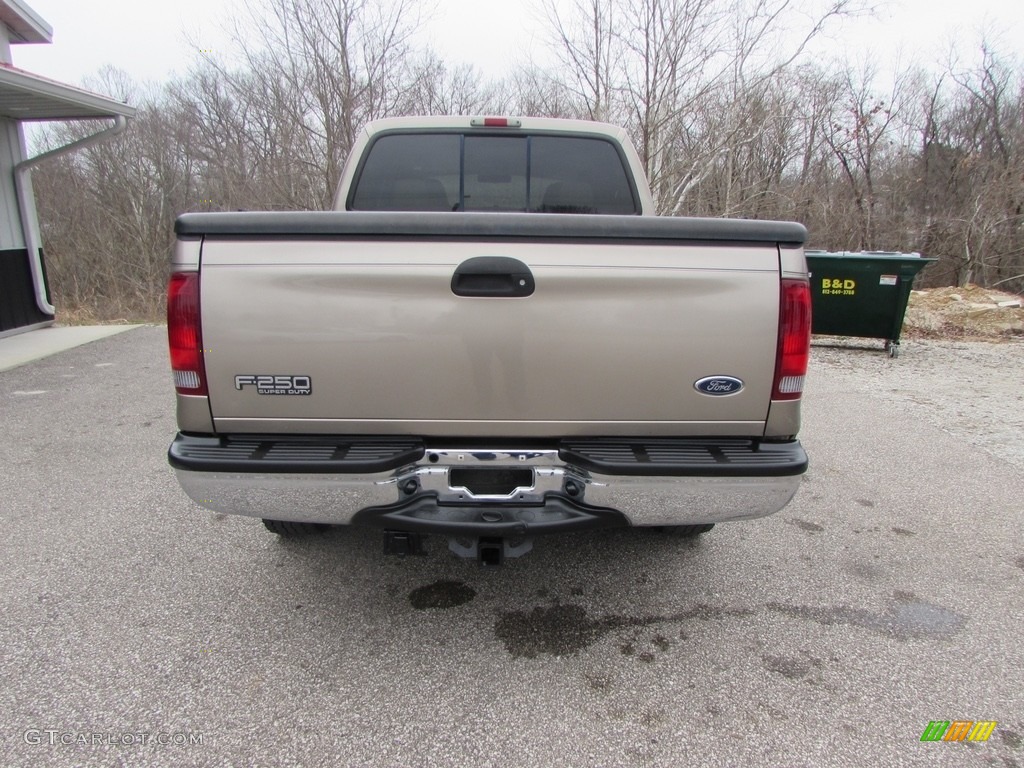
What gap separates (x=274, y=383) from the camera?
6.63ft

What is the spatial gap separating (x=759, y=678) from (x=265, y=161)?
1797cm

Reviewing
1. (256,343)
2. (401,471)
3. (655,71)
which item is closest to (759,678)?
(401,471)

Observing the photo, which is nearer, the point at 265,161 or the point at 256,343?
the point at 256,343

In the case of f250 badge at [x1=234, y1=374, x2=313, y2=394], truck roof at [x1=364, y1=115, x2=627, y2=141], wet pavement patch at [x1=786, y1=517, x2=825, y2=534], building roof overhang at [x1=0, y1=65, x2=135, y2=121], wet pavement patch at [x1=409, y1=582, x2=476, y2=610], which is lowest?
wet pavement patch at [x1=786, y1=517, x2=825, y2=534]

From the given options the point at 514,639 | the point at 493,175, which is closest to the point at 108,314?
the point at 493,175

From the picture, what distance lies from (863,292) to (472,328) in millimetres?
8379

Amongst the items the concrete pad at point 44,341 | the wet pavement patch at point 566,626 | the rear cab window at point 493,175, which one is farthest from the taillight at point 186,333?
the concrete pad at point 44,341

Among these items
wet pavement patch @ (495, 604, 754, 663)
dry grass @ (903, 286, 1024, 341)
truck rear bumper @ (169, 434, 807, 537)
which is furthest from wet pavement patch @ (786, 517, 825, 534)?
dry grass @ (903, 286, 1024, 341)

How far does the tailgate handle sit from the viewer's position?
1.98 meters

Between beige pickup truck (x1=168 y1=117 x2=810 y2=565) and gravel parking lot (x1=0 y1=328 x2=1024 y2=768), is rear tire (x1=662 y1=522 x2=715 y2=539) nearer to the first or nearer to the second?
gravel parking lot (x1=0 y1=328 x2=1024 y2=768)

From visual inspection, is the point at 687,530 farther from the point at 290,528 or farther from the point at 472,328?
the point at 290,528

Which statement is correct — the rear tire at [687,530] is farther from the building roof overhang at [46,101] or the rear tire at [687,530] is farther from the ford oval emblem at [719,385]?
the building roof overhang at [46,101]

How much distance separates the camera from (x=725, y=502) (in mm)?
2111

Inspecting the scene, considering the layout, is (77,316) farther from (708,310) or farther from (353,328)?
(708,310)
